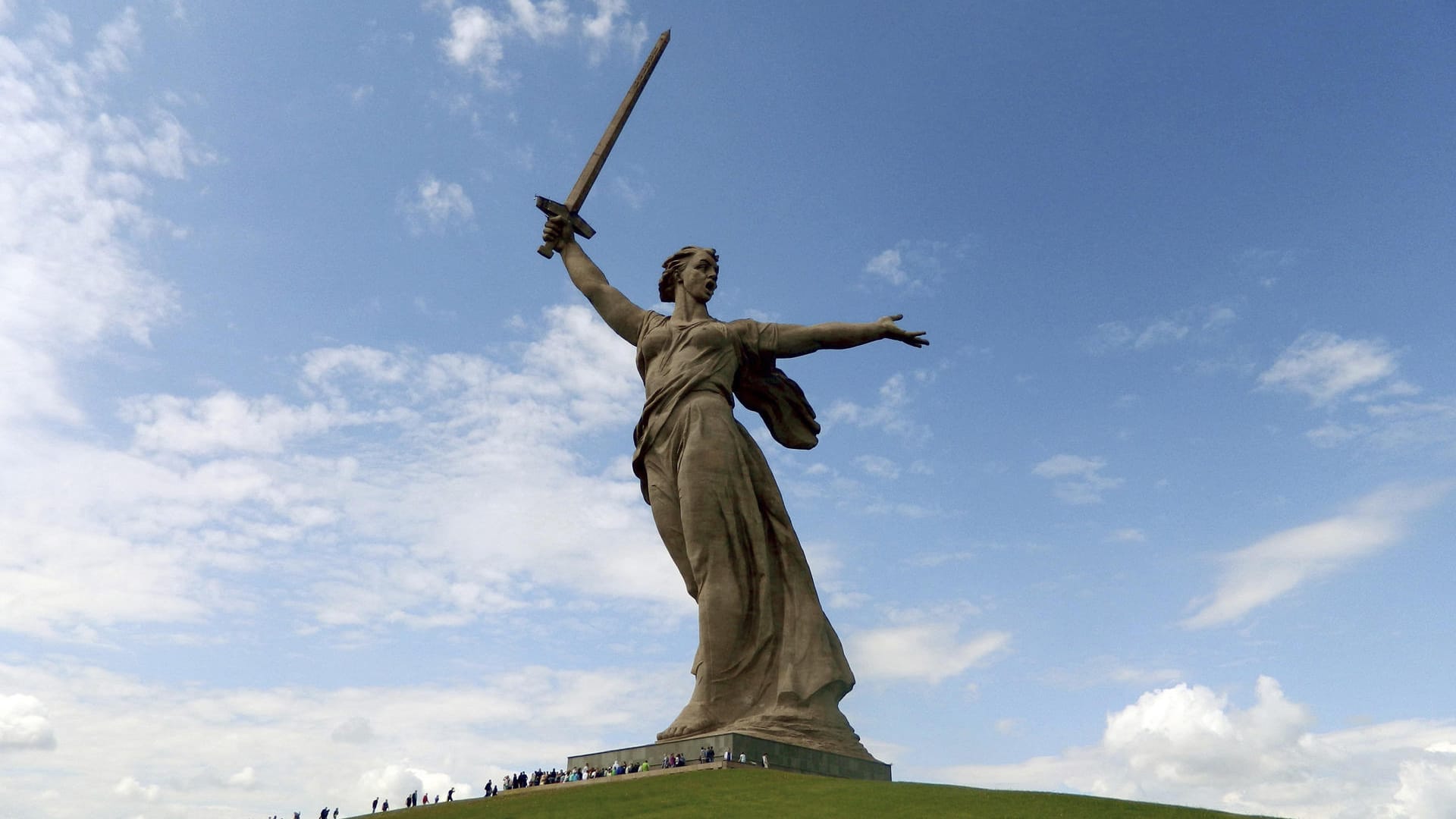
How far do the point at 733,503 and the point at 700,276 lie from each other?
4381 millimetres

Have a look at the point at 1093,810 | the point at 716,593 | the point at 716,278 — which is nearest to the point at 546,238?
the point at 716,278

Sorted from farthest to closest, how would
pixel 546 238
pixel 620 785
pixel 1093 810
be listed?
pixel 546 238 < pixel 620 785 < pixel 1093 810

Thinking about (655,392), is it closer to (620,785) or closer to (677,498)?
(677,498)

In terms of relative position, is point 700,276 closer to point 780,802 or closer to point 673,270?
point 673,270

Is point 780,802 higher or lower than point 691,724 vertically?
lower

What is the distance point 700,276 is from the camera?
67.4ft

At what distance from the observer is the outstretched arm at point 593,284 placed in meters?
20.9

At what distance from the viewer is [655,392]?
19672 millimetres

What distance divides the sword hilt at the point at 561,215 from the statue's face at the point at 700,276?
7.80 feet

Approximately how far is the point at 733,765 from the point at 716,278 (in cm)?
894

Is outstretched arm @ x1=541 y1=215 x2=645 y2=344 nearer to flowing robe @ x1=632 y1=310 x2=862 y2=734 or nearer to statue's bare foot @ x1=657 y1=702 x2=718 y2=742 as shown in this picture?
flowing robe @ x1=632 y1=310 x2=862 y2=734

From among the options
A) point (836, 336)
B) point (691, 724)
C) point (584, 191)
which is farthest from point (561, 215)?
point (691, 724)

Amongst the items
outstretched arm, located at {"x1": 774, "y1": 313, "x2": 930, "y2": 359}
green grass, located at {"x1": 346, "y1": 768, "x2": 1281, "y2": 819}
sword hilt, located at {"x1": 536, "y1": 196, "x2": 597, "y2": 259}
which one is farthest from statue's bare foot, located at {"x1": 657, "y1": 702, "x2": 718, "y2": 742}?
sword hilt, located at {"x1": 536, "y1": 196, "x2": 597, "y2": 259}

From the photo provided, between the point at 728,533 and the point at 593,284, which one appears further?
the point at 593,284
